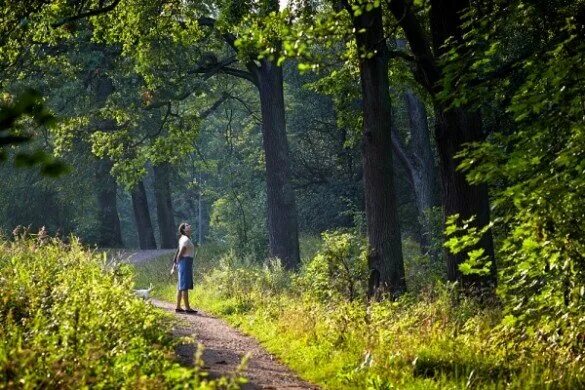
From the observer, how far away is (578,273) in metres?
6.42

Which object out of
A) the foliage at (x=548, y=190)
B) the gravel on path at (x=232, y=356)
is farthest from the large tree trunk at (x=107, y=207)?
the foliage at (x=548, y=190)

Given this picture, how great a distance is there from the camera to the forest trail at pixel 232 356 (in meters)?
7.85

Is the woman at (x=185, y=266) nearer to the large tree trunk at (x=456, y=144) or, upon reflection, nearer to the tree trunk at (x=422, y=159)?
the large tree trunk at (x=456, y=144)

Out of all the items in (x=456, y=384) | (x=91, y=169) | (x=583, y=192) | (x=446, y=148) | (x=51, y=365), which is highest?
(x=91, y=169)

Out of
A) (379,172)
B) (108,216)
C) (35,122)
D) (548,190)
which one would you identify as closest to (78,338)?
(35,122)

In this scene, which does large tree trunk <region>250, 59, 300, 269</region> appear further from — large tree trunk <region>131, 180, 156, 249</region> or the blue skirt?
large tree trunk <region>131, 180, 156, 249</region>

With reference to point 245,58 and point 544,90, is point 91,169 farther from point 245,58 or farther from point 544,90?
point 544,90

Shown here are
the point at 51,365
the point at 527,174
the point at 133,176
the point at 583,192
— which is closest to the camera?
the point at 51,365

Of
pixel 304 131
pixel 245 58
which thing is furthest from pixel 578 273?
pixel 304 131

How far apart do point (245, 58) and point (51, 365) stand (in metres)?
13.0

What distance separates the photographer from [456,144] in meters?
10.3

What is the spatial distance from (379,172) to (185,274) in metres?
5.66

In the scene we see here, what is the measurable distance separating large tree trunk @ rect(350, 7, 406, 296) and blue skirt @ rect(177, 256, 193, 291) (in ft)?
16.5

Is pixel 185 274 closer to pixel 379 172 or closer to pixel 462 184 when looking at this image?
pixel 379 172
